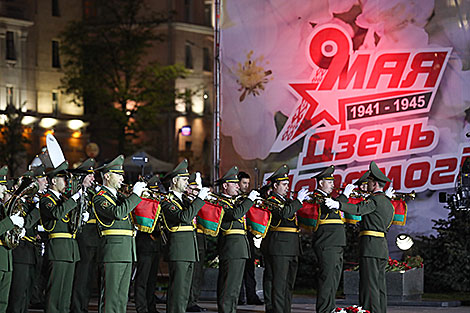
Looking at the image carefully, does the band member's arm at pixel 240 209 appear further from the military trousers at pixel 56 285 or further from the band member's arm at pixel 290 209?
the military trousers at pixel 56 285

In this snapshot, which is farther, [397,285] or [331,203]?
[397,285]

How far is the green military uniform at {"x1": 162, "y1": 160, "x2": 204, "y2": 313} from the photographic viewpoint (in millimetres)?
11602

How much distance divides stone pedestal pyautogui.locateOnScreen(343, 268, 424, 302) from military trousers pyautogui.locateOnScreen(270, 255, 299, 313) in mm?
3097

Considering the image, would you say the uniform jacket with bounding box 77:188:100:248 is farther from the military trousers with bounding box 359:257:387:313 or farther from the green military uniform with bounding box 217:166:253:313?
the military trousers with bounding box 359:257:387:313

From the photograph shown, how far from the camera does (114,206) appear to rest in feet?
35.4

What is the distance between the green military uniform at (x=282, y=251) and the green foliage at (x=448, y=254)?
491cm

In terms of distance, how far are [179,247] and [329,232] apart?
1960 mm

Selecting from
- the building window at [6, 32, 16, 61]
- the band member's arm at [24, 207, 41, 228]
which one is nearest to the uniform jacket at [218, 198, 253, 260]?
the band member's arm at [24, 207, 41, 228]

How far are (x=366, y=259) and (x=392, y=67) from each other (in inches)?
232

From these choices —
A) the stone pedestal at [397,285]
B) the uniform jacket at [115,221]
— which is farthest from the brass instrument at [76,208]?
the stone pedestal at [397,285]

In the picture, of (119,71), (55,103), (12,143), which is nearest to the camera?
(12,143)

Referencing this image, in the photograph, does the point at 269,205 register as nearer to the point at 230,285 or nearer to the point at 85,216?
the point at 230,285

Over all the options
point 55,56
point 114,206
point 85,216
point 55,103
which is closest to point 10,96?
point 55,103

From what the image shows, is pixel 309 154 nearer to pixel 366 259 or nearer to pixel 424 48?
pixel 424 48
